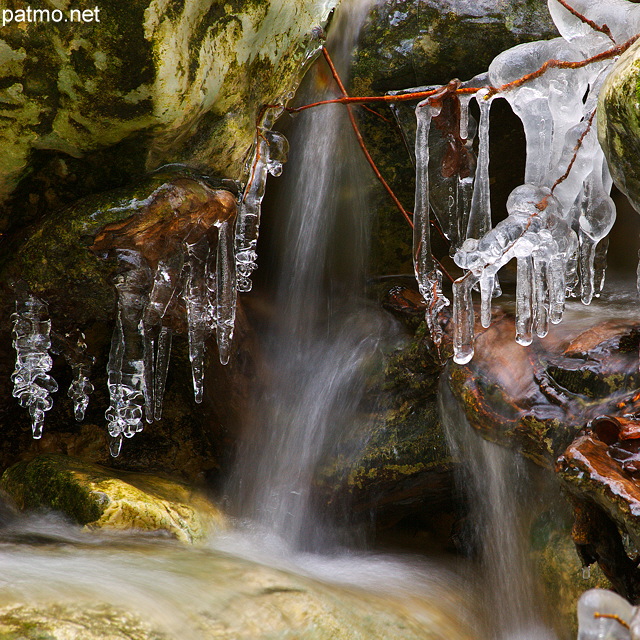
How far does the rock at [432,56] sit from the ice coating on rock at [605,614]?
2889mm

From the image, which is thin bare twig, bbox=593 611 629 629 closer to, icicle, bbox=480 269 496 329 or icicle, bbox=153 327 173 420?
icicle, bbox=480 269 496 329

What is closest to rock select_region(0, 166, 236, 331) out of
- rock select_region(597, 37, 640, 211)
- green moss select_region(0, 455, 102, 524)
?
green moss select_region(0, 455, 102, 524)

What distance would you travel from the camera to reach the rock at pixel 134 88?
266 cm

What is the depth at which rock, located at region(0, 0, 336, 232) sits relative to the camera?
2664 millimetres

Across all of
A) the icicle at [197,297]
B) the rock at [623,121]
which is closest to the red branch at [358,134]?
the icicle at [197,297]

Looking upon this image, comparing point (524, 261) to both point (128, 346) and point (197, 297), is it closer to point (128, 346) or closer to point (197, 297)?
point (197, 297)

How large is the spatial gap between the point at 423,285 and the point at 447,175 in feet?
2.02

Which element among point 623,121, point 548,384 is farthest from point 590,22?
point 548,384

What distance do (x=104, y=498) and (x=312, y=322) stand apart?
5.84 ft

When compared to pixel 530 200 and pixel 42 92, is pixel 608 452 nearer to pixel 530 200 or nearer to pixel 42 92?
pixel 530 200

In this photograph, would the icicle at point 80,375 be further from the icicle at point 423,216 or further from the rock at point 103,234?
the icicle at point 423,216

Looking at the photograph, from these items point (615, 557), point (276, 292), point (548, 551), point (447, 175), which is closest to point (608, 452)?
point (615, 557)

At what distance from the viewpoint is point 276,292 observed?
4426mm

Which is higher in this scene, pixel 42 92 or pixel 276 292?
pixel 42 92
